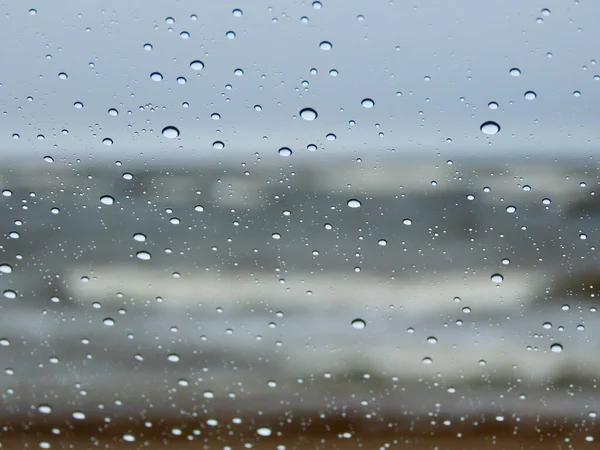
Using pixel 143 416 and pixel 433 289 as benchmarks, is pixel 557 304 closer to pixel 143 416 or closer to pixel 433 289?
pixel 433 289

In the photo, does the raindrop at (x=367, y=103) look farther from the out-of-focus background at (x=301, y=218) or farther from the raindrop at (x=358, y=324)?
A: the raindrop at (x=358, y=324)

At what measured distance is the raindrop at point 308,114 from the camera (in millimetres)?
692

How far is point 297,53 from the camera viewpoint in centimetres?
69

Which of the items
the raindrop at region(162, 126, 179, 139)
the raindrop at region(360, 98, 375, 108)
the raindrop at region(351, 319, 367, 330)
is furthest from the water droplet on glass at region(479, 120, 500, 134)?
the raindrop at region(162, 126, 179, 139)

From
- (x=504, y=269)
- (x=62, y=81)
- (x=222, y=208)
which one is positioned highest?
(x=62, y=81)

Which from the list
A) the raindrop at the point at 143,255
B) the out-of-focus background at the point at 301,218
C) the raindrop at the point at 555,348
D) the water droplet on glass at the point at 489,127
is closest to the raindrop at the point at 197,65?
the out-of-focus background at the point at 301,218

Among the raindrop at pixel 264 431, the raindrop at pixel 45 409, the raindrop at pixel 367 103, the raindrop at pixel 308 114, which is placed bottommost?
the raindrop at pixel 264 431

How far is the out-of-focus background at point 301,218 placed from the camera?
2.26ft

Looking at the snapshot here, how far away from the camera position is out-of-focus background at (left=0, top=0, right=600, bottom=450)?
2.26 feet

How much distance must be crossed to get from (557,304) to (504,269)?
0.35ft

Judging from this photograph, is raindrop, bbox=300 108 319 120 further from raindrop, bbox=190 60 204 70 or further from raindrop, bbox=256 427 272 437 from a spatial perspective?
raindrop, bbox=256 427 272 437

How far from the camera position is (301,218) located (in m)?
0.71

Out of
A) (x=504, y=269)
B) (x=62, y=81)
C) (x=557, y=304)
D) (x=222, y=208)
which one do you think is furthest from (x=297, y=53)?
(x=557, y=304)

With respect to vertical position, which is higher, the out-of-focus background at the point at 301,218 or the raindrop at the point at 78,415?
the out-of-focus background at the point at 301,218
